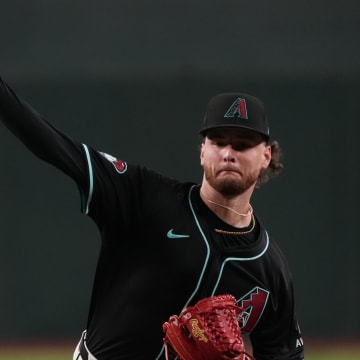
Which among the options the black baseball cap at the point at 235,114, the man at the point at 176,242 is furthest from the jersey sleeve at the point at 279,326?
the black baseball cap at the point at 235,114

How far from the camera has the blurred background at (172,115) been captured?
587cm

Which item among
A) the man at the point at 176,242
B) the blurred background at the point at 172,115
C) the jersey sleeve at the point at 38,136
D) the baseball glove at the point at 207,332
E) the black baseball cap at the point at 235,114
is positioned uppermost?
the blurred background at the point at 172,115

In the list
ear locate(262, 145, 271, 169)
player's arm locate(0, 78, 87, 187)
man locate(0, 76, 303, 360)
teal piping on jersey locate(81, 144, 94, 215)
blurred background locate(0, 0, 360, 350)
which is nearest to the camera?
player's arm locate(0, 78, 87, 187)

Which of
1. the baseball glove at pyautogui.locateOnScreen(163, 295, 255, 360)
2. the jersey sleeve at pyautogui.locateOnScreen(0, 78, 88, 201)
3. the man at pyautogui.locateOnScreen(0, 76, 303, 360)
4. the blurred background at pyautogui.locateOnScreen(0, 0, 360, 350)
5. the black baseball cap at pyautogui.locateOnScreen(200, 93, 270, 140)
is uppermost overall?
the blurred background at pyautogui.locateOnScreen(0, 0, 360, 350)

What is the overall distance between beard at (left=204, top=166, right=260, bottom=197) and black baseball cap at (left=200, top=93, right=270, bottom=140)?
13cm

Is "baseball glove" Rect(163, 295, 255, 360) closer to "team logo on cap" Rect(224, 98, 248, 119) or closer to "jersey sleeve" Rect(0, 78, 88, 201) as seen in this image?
"jersey sleeve" Rect(0, 78, 88, 201)

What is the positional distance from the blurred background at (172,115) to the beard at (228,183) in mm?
3278

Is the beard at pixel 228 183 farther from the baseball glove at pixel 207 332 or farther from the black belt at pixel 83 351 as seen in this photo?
the black belt at pixel 83 351

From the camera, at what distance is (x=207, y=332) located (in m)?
2.24

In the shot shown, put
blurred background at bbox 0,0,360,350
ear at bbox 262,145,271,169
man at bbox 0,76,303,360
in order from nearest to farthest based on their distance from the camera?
man at bbox 0,76,303,360 → ear at bbox 262,145,271,169 → blurred background at bbox 0,0,360,350

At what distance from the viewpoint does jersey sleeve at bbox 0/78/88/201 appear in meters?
2.15

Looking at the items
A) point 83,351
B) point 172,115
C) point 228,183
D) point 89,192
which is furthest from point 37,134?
point 172,115

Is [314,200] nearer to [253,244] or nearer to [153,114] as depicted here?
[153,114]

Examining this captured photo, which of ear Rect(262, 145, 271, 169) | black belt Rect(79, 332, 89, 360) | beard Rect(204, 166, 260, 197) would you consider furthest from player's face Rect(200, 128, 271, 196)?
black belt Rect(79, 332, 89, 360)
